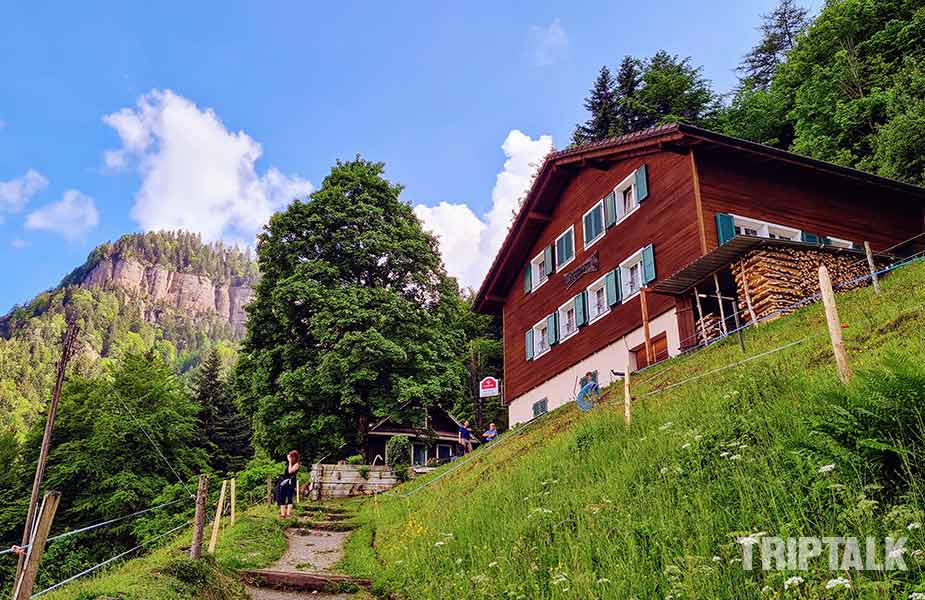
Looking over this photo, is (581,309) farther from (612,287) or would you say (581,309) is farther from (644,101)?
(644,101)

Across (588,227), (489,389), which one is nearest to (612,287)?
(588,227)

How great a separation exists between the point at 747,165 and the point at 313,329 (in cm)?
1784

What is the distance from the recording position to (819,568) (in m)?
4.27

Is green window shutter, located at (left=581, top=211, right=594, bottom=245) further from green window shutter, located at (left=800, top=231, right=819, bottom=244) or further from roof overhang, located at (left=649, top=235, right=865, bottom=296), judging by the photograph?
green window shutter, located at (left=800, top=231, right=819, bottom=244)

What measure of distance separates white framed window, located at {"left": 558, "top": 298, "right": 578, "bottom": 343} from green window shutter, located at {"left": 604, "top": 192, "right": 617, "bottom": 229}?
3.28 m

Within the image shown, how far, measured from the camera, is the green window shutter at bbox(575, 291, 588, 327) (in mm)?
23828

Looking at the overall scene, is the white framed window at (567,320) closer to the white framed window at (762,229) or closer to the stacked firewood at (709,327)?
the stacked firewood at (709,327)

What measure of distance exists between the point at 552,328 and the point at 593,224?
14.6ft

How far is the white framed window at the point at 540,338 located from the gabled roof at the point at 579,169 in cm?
330

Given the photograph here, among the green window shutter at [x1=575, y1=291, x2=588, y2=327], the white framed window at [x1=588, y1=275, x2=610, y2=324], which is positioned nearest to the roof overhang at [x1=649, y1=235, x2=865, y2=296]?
the white framed window at [x1=588, y1=275, x2=610, y2=324]

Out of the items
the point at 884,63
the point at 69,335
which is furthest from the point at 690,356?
the point at 884,63

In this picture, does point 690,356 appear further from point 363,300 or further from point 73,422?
point 73,422

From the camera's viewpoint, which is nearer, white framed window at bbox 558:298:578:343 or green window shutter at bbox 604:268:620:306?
green window shutter at bbox 604:268:620:306

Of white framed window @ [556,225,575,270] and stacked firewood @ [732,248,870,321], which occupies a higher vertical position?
white framed window @ [556,225,575,270]
